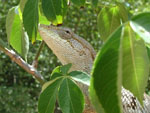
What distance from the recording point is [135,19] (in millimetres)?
382

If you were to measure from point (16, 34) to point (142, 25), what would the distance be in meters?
0.48

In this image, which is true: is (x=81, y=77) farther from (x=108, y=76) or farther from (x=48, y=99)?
(x=108, y=76)

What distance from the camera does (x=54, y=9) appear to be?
2.00 ft

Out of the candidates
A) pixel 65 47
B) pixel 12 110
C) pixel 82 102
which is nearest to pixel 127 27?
pixel 82 102

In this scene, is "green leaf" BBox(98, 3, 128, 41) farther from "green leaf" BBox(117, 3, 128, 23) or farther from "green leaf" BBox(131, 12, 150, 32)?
"green leaf" BBox(131, 12, 150, 32)

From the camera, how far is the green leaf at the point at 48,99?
59cm

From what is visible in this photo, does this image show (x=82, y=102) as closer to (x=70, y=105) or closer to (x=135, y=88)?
(x=70, y=105)

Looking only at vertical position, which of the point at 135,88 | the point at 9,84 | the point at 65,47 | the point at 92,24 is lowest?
the point at 9,84

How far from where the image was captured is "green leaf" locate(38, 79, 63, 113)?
591 mm

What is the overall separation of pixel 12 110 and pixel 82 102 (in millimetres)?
3344

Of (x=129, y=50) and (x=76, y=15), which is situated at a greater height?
(x=129, y=50)

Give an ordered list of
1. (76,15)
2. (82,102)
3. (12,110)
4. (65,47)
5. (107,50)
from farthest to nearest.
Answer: (76,15) < (12,110) < (65,47) < (82,102) < (107,50)

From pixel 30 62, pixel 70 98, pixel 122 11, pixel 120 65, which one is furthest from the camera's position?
pixel 30 62

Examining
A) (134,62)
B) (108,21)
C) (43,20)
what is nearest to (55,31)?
(43,20)
